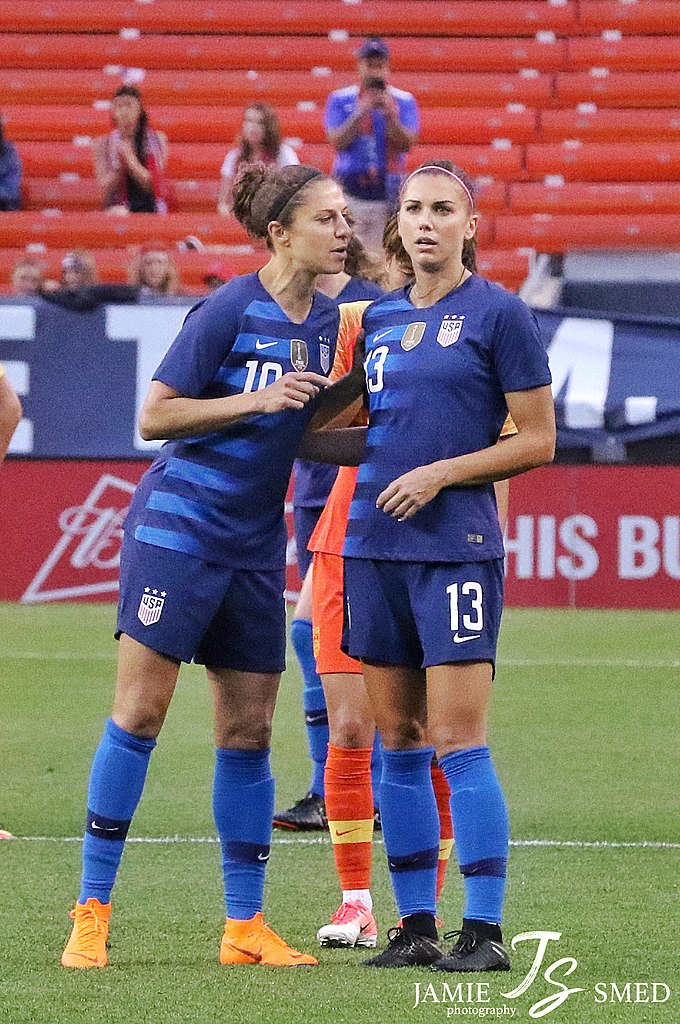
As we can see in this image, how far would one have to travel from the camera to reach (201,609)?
412 centimetres

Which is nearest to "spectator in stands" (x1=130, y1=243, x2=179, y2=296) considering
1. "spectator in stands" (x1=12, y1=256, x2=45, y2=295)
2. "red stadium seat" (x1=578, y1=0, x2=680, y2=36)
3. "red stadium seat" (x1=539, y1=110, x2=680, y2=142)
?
"spectator in stands" (x1=12, y1=256, x2=45, y2=295)

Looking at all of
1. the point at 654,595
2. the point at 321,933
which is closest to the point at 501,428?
the point at 321,933

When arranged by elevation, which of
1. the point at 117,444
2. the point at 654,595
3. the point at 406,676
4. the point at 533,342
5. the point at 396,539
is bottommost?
the point at 654,595

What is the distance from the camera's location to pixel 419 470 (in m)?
3.97

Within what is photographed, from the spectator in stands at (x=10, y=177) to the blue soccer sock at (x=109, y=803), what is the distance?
11264 mm

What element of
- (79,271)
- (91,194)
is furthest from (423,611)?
(91,194)

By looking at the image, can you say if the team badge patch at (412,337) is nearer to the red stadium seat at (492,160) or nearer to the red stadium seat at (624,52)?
the red stadium seat at (492,160)

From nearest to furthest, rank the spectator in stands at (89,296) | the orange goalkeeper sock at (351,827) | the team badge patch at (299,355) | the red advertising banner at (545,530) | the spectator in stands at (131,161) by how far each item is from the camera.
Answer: the team badge patch at (299,355) < the orange goalkeeper sock at (351,827) < the red advertising banner at (545,530) < the spectator in stands at (89,296) < the spectator in stands at (131,161)

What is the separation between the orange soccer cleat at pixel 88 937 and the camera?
4.05m

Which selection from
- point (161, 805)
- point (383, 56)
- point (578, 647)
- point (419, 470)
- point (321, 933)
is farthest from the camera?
point (383, 56)

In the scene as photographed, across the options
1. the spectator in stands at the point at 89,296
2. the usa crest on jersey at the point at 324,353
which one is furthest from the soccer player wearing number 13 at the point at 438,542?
the spectator in stands at the point at 89,296

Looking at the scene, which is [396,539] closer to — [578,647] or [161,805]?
[161,805]

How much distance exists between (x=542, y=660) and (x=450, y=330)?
5519 mm

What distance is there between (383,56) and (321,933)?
8954 mm
